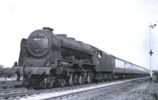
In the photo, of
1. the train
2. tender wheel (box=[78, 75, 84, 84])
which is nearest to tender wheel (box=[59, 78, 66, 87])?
the train

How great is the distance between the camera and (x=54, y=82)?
15.1 metres

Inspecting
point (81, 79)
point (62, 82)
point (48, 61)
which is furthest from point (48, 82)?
point (81, 79)

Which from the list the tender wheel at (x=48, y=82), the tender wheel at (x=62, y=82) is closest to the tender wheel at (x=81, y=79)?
the tender wheel at (x=62, y=82)

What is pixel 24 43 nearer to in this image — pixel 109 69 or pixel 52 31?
pixel 52 31

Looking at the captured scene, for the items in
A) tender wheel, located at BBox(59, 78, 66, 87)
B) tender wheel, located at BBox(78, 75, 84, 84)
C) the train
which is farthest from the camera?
tender wheel, located at BBox(78, 75, 84, 84)

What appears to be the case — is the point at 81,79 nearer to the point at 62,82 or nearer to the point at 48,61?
the point at 62,82

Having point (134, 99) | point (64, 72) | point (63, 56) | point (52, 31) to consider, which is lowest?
point (134, 99)

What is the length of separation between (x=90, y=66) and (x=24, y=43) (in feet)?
23.3

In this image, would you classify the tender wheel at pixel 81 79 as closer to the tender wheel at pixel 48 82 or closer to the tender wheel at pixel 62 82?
the tender wheel at pixel 62 82

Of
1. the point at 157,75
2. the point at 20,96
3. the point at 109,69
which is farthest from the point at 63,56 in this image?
the point at 157,75

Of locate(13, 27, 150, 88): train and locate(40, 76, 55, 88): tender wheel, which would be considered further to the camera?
locate(40, 76, 55, 88): tender wheel

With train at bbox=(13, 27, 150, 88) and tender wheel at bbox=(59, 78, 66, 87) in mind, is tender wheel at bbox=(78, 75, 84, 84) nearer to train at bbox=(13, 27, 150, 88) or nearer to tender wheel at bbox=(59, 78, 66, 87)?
train at bbox=(13, 27, 150, 88)

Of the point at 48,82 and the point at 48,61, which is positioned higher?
the point at 48,61

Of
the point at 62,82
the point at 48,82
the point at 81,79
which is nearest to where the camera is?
the point at 48,82
